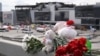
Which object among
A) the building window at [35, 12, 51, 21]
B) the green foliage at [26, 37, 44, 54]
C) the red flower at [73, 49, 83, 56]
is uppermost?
the red flower at [73, 49, 83, 56]

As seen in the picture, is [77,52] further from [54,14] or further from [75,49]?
[54,14]

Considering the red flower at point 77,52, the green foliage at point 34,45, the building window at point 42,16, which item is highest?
the red flower at point 77,52

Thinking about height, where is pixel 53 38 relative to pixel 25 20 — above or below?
above

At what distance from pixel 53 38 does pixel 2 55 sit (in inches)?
181

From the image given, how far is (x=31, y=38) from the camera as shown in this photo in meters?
8.29

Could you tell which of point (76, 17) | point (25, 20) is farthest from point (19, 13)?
point (76, 17)

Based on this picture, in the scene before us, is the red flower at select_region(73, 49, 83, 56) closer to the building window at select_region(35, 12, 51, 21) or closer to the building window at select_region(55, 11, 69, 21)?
the building window at select_region(55, 11, 69, 21)

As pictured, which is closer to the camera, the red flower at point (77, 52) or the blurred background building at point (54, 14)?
the red flower at point (77, 52)

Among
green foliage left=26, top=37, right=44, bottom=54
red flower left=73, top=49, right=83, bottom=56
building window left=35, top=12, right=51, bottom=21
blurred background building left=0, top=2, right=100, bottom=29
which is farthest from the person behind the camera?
building window left=35, top=12, right=51, bottom=21

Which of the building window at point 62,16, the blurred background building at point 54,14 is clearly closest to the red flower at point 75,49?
the blurred background building at point 54,14

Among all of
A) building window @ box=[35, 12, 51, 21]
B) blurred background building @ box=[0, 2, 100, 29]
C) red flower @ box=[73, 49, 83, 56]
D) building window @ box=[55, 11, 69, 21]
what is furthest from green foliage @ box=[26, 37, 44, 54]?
building window @ box=[35, 12, 51, 21]

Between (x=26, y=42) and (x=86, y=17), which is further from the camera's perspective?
(x=86, y=17)

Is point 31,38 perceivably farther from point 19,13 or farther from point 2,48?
point 19,13

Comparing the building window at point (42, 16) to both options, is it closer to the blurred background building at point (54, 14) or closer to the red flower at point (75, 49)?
the blurred background building at point (54, 14)
